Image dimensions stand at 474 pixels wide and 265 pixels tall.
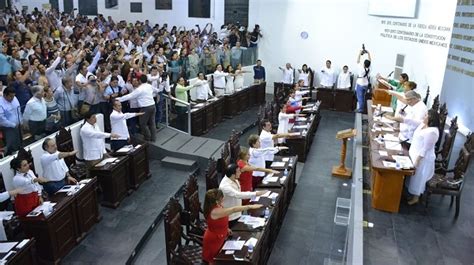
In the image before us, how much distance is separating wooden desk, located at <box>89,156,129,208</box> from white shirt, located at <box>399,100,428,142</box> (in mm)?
5219

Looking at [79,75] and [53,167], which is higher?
[79,75]

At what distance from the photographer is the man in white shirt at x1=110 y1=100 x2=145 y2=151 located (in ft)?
26.1

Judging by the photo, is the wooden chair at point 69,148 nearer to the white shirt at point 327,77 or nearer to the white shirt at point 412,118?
the white shirt at point 412,118

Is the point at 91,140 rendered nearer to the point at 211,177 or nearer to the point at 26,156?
the point at 26,156

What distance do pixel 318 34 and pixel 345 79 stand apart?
223 centimetres

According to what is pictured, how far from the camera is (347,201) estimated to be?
6945 mm

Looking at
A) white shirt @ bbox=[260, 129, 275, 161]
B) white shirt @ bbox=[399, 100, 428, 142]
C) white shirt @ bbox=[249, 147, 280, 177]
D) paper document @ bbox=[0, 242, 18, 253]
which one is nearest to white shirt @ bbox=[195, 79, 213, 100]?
white shirt @ bbox=[260, 129, 275, 161]

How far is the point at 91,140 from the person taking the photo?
732 centimetres

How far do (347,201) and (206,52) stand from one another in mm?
8285

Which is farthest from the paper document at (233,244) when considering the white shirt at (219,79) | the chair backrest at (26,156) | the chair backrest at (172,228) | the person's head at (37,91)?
the white shirt at (219,79)

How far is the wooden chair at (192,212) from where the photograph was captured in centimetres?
586

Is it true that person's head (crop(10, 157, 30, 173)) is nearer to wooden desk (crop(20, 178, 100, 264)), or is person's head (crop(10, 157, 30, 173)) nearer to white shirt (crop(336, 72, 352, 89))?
wooden desk (crop(20, 178, 100, 264))

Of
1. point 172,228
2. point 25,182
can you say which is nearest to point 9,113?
point 25,182

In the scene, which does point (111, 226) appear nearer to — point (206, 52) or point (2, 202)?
point (2, 202)
